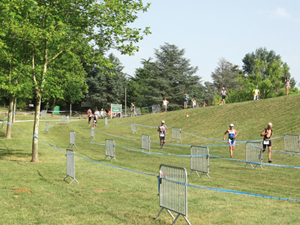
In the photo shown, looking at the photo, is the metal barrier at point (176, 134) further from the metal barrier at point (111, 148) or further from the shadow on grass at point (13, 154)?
the shadow on grass at point (13, 154)

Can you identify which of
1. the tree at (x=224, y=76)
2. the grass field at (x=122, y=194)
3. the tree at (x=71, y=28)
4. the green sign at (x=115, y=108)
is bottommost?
the grass field at (x=122, y=194)

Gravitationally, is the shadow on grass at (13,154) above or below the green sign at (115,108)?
below

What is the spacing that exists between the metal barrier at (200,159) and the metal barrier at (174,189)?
203 inches

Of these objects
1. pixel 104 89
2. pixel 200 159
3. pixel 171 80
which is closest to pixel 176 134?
pixel 200 159

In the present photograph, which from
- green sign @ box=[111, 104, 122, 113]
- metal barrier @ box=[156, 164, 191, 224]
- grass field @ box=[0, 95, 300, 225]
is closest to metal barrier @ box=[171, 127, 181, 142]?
grass field @ box=[0, 95, 300, 225]

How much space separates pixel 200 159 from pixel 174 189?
19.2 ft

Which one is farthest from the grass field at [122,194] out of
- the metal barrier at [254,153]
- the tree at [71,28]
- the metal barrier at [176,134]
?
the metal barrier at [176,134]

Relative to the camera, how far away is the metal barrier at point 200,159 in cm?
1216

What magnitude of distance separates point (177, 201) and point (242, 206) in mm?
2368

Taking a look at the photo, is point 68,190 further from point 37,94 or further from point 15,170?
point 37,94

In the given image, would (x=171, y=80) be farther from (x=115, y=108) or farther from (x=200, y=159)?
(x=200, y=159)

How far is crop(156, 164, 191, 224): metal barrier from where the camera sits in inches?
253

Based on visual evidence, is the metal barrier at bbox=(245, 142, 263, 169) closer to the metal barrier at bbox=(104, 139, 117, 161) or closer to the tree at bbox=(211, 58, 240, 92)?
the metal barrier at bbox=(104, 139, 117, 161)

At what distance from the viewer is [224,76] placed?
90938 millimetres
